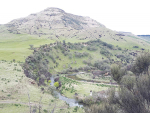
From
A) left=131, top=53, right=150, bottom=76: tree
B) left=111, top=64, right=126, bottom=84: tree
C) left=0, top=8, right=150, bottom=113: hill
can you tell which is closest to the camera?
left=0, top=8, right=150, bottom=113: hill

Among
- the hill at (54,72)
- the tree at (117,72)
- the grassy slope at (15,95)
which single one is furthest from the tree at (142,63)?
the grassy slope at (15,95)

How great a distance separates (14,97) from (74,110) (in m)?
13.5

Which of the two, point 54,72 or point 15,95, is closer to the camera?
point 15,95

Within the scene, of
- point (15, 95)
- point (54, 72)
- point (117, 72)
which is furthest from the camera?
point (54, 72)

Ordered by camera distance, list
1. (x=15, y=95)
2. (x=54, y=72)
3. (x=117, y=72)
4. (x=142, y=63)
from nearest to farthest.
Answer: (x=15, y=95), (x=142, y=63), (x=117, y=72), (x=54, y=72)

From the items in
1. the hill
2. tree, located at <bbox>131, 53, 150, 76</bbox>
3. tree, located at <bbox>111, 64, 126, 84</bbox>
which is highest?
tree, located at <bbox>131, 53, 150, 76</bbox>

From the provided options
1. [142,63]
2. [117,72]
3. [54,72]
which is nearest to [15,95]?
[117,72]

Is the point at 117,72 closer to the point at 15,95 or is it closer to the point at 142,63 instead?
the point at 142,63

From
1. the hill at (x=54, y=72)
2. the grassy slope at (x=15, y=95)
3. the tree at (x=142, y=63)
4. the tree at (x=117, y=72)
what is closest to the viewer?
the grassy slope at (x=15, y=95)

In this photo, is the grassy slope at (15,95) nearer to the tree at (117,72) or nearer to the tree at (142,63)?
the tree at (117,72)

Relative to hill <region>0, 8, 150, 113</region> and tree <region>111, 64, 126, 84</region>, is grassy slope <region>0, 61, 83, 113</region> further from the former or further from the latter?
tree <region>111, 64, 126, 84</region>

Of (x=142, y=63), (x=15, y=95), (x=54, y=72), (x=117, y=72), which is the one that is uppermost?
(x=142, y=63)

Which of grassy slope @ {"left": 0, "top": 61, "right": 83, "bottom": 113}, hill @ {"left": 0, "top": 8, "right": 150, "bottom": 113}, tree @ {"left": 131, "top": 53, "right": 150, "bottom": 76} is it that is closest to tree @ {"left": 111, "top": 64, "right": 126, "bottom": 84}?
hill @ {"left": 0, "top": 8, "right": 150, "bottom": 113}

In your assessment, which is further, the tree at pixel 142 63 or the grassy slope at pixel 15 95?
the tree at pixel 142 63
